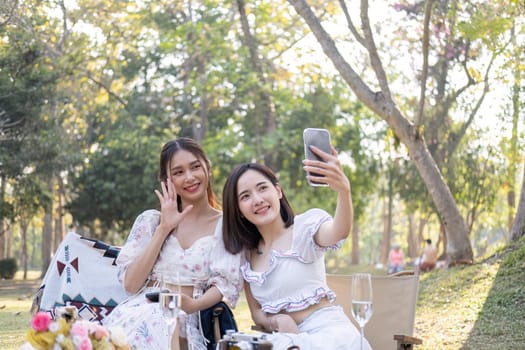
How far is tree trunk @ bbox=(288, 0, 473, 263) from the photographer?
9.73 meters

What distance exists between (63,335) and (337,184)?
1229mm

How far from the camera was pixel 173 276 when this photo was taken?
391cm

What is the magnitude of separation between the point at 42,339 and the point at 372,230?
57.4 meters

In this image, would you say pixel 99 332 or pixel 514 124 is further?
pixel 514 124

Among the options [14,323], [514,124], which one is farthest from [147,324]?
[514,124]

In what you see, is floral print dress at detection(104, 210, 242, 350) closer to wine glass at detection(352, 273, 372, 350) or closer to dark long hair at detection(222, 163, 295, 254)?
dark long hair at detection(222, 163, 295, 254)

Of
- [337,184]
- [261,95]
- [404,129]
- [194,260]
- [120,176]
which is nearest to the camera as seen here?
[337,184]

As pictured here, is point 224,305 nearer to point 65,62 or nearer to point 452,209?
point 452,209

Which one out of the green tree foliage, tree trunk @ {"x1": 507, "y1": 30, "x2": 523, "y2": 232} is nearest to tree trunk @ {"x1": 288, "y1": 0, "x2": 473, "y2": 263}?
tree trunk @ {"x1": 507, "y1": 30, "x2": 523, "y2": 232}

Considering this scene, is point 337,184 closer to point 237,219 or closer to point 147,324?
point 237,219

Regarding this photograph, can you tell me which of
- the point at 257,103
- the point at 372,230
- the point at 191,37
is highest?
the point at 191,37

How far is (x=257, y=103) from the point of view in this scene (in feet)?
66.2

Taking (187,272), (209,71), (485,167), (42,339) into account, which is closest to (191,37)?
(209,71)

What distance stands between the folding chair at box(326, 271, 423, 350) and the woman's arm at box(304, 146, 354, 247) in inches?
56.3
